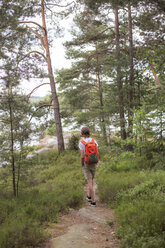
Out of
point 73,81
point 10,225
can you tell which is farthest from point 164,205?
point 73,81

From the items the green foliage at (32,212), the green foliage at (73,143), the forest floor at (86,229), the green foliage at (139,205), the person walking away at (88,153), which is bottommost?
the forest floor at (86,229)

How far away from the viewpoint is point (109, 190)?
6527 millimetres

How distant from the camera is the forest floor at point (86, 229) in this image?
3.89 meters

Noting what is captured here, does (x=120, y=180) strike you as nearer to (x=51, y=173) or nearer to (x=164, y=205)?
(x=164, y=205)

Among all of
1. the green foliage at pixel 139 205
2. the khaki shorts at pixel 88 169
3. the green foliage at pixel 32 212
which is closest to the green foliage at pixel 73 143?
the green foliage at pixel 32 212

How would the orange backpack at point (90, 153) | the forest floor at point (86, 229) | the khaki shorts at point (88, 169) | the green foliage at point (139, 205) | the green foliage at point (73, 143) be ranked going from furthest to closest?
1. the green foliage at point (73, 143)
2. the khaki shorts at point (88, 169)
3. the orange backpack at point (90, 153)
4. the forest floor at point (86, 229)
5. the green foliage at point (139, 205)

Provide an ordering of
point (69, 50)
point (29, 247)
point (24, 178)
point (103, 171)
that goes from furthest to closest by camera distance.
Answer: point (69, 50) < point (103, 171) < point (24, 178) < point (29, 247)

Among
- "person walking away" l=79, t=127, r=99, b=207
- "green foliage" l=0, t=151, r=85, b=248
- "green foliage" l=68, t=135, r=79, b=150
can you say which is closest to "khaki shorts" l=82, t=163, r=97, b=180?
"person walking away" l=79, t=127, r=99, b=207

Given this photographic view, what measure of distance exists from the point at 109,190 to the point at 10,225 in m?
3.12

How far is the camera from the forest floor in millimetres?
3887

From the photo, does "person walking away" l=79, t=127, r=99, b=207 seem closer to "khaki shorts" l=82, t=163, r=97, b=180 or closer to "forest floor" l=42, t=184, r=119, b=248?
"khaki shorts" l=82, t=163, r=97, b=180

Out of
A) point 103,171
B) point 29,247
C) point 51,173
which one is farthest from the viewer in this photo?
point 51,173

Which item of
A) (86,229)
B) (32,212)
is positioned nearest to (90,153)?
(86,229)

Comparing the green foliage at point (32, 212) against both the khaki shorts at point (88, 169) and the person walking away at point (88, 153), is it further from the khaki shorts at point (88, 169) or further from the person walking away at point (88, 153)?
the person walking away at point (88, 153)
